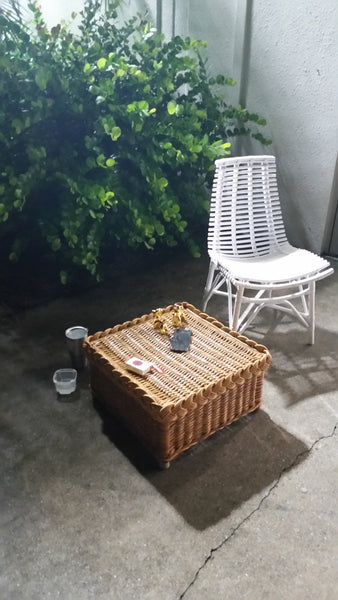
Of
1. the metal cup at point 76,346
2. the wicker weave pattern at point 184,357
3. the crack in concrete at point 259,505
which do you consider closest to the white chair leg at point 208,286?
the wicker weave pattern at point 184,357

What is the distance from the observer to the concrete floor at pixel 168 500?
1.36 metres

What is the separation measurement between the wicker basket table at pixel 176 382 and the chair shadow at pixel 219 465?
0.04 metres

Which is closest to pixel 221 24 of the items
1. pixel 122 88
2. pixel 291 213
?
pixel 122 88

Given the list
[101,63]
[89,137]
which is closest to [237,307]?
[89,137]

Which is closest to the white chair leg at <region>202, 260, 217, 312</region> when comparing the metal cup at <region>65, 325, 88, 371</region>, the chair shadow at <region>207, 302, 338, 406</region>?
the chair shadow at <region>207, 302, 338, 406</region>

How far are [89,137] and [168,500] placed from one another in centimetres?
187

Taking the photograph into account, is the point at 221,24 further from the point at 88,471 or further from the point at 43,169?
the point at 88,471

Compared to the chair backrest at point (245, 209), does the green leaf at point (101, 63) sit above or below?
above

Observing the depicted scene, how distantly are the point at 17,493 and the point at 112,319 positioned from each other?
116 centimetres

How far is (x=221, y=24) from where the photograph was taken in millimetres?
3381

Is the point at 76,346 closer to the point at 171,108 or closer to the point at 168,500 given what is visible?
the point at 168,500

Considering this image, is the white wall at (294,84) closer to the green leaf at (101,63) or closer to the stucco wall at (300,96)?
the stucco wall at (300,96)

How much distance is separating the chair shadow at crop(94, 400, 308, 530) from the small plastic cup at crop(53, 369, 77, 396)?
207 mm

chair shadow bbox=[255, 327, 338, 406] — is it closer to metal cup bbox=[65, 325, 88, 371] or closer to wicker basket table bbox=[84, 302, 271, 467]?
wicker basket table bbox=[84, 302, 271, 467]
